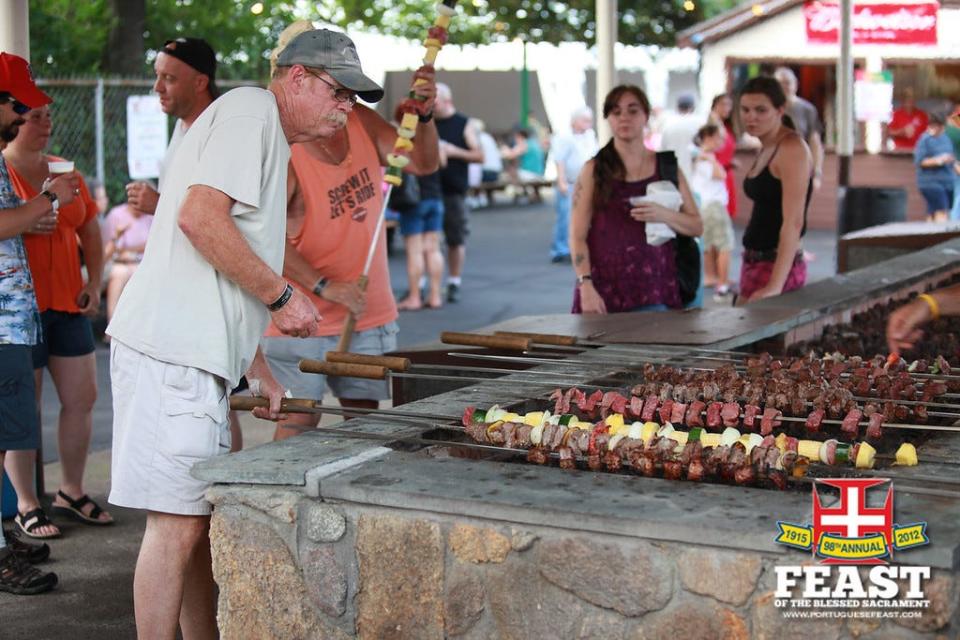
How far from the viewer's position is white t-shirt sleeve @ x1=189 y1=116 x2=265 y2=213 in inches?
142

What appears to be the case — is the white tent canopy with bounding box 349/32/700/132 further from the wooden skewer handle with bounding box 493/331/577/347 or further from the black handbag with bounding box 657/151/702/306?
the wooden skewer handle with bounding box 493/331/577/347

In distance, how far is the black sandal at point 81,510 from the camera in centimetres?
627

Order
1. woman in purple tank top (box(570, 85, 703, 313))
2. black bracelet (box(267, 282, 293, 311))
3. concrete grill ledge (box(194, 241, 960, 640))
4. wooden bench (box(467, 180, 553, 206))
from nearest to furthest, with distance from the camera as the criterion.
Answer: concrete grill ledge (box(194, 241, 960, 640)) → black bracelet (box(267, 282, 293, 311)) → woman in purple tank top (box(570, 85, 703, 313)) → wooden bench (box(467, 180, 553, 206))

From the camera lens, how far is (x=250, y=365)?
13.6 ft

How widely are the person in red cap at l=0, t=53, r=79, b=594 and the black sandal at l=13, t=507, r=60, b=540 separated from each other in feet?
1.79

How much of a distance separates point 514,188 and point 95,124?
47.7 ft

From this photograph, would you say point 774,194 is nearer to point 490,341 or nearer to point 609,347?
point 609,347

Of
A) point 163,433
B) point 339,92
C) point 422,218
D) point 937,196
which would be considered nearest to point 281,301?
point 163,433

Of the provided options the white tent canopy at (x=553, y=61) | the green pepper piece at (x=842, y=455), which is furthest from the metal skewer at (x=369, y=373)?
the white tent canopy at (x=553, y=61)

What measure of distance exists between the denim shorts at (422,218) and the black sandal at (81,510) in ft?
22.9

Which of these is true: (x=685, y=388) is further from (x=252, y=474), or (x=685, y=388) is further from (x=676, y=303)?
(x=676, y=303)

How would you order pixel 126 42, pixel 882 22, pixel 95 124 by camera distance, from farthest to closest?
pixel 882 22
pixel 126 42
pixel 95 124

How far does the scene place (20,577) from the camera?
17.5ft

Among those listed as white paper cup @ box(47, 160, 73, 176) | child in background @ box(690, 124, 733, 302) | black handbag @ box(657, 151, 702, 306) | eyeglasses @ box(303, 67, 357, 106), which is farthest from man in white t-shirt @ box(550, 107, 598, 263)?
eyeglasses @ box(303, 67, 357, 106)
